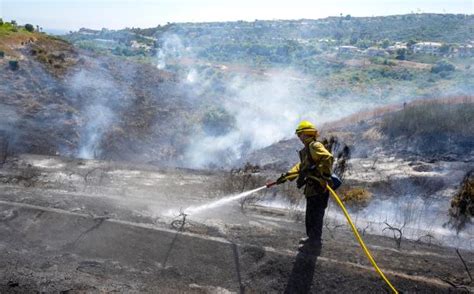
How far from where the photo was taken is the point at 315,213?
532 cm

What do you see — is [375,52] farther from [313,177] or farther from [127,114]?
[313,177]

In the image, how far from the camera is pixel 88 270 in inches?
198

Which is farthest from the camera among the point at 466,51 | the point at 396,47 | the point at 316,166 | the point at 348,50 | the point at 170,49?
the point at 396,47

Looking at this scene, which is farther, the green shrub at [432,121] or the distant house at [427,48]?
the distant house at [427,48]

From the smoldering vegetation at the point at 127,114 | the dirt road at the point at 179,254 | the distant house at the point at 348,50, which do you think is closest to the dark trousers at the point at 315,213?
the dirt road at the point at 179,254

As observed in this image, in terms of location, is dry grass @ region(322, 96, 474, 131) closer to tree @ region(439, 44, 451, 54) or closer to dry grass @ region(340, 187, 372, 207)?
dry grass @ region(340, 187, 372, 207)

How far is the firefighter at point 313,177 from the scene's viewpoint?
4922 millimetres

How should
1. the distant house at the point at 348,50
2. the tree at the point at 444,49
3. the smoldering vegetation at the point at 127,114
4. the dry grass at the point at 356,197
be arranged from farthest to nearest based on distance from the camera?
the distant house at the point at 348,50 → the tree at the point at 444,49 → the smoldering vegetation at the point at 127,114 → the dry grass at the point at 356,197

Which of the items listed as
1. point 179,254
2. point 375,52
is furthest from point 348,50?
point 179,254

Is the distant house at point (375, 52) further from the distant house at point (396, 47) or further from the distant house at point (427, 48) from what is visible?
the distant house at point (427, 48)

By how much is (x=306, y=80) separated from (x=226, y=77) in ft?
31.3

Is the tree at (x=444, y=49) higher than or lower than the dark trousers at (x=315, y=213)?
higher

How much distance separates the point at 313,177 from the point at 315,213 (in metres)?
0.58

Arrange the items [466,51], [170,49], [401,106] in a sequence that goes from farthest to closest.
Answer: [170,49] → [466,51] → [401,106]
